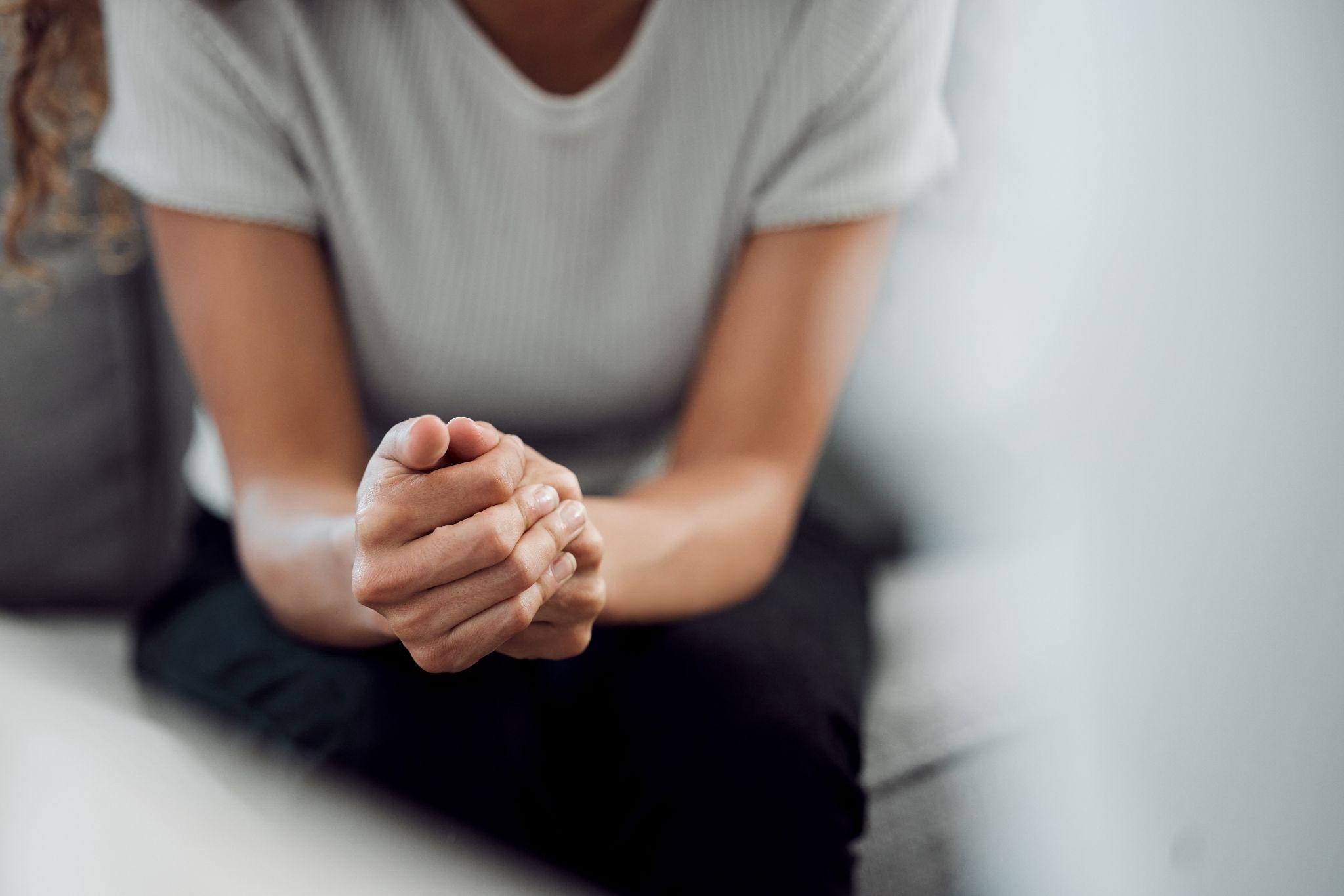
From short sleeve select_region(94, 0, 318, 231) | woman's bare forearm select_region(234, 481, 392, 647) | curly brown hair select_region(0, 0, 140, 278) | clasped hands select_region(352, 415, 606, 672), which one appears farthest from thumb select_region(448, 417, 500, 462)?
curly brown hair select_region(0, 0, 140, 278)

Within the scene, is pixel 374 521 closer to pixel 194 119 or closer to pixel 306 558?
pixel 306 558

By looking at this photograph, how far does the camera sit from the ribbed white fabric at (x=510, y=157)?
473mm

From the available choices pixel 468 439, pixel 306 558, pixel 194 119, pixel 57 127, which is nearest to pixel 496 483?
pixel 468 439

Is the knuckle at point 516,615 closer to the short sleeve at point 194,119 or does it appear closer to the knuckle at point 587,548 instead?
the knuckle at point 587,548

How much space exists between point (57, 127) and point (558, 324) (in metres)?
0.30

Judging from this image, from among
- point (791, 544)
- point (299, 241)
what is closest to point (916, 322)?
point (791, 544)

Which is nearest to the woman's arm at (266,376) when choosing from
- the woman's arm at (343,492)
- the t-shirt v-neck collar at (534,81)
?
the woman's arm at (343,492)

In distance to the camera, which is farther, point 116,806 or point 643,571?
point 643,571

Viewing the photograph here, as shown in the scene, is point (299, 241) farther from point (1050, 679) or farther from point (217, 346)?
point (1050, 679)

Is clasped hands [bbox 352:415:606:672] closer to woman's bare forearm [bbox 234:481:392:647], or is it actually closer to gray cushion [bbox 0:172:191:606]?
woman's bare forearm [bbox 234:481:392:647]

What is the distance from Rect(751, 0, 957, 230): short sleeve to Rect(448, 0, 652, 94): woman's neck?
92mm

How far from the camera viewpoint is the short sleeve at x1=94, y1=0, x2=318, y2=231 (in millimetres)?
463

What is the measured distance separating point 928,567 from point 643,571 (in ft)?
0.68

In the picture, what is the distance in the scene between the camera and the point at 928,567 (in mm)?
603
